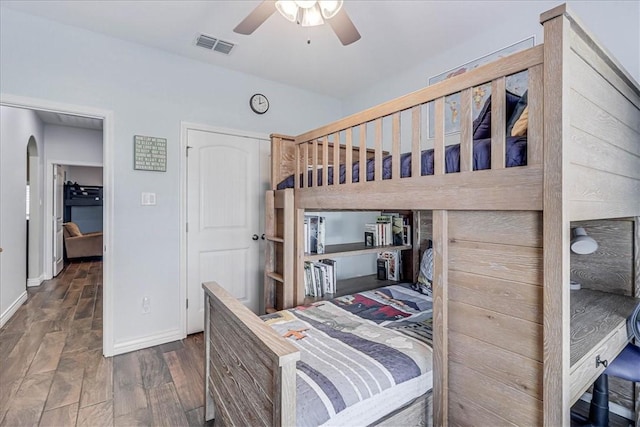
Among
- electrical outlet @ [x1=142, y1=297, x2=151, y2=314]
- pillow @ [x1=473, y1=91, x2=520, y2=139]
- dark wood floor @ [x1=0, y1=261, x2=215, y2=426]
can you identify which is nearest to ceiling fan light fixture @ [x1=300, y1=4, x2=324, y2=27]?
pillow @ [x1=473, y1=91, x2=520, y2=139]

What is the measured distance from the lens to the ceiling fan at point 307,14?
5.53 feet

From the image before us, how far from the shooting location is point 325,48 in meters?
2.81

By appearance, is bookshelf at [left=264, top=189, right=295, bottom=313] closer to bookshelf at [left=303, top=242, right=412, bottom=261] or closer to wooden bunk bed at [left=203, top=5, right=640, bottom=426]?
bookshelf at [left=303, top=242, right=412, bottom=261]

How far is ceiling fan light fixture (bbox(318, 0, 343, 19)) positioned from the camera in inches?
66.0

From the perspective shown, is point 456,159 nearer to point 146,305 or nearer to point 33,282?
point 146,305

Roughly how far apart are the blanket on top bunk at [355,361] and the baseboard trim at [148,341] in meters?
1.46

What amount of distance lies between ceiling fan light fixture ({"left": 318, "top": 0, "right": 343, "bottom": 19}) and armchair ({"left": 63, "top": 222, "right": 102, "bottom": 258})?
7.29m

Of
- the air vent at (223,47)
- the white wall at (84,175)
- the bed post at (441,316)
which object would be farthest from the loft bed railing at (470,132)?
the white wall at (84,175)

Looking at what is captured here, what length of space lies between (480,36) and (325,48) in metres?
1.28

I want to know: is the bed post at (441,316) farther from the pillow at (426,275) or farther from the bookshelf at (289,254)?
the pillow at (426,275)

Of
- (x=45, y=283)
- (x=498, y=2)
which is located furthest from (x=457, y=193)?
(x=45, y=283)

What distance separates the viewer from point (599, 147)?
113 centimetres

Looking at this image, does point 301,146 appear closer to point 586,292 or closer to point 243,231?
point 243,231

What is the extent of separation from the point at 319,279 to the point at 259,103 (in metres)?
1.98
